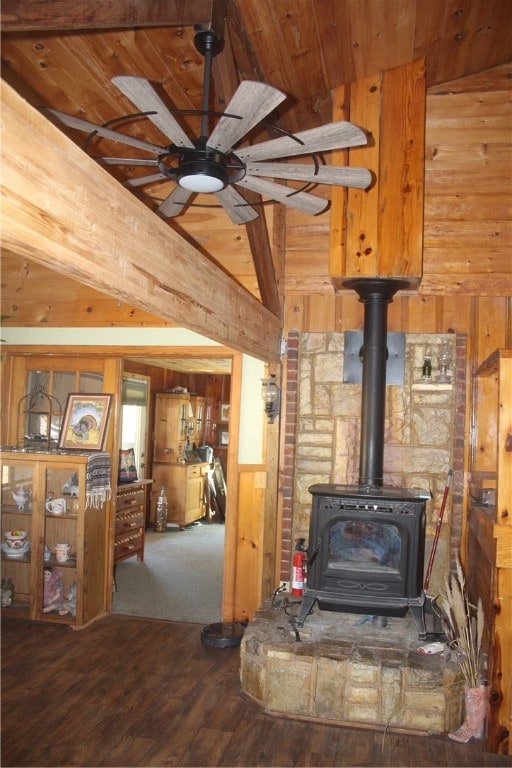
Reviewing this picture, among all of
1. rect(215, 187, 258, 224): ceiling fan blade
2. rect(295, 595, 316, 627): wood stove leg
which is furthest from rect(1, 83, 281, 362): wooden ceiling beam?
rect(295, 595, 316, 627): wood stove leg

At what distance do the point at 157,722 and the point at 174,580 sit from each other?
246cm

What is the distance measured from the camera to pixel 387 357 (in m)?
4.07

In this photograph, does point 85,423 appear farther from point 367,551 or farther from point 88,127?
point 88,127

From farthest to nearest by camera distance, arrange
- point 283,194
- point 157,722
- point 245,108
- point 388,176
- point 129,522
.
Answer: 1. point 129,522
2. point 388,176
3. point 157,722
4. point 283,194
5. point 245,108

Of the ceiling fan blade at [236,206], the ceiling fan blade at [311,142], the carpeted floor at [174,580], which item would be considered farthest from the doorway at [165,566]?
the ceiling fan blade at [311,142]

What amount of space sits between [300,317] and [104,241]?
290 cm

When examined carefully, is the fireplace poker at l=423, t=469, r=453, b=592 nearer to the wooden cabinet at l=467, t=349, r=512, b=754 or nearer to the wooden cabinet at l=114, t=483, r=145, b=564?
the wooden cabinet at l=467, t=349, r=512, b=754

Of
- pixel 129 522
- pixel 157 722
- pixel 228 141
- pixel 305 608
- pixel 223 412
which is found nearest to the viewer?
pixel 228 141

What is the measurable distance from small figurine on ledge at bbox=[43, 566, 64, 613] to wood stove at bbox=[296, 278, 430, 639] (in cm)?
201

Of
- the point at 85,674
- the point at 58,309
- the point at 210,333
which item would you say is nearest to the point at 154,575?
the point at 85,674

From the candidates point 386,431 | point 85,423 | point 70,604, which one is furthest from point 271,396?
point 70,604

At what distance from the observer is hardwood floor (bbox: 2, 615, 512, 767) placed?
2.81 meters

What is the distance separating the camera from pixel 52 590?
14.6 feet

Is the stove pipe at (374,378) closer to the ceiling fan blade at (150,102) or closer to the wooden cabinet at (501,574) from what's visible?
the wooden cabinet at (501,574)
